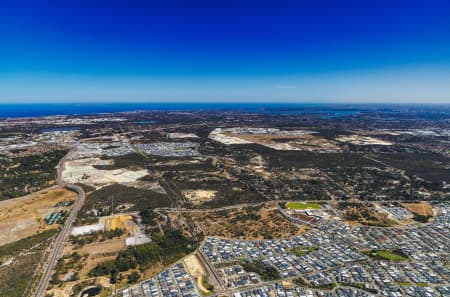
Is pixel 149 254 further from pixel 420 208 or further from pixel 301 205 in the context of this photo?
pixel 420 208

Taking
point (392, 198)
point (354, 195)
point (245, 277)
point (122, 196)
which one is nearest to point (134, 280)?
point (245, 277)

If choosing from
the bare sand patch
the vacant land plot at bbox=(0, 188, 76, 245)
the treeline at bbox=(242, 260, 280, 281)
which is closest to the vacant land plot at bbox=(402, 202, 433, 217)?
the treeline at bbox=(242, 260, 280, 281)

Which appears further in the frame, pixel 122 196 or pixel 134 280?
pixel 122 196

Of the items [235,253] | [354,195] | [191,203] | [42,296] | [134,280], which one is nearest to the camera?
[42,296]

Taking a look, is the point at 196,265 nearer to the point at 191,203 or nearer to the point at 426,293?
the point at 191,203

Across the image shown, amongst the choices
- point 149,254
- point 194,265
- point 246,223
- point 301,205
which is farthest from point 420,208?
point 149,254

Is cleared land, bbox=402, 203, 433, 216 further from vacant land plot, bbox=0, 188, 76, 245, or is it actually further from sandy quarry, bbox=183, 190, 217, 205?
vacant land plot, bbox=0, 188, 76, 245
